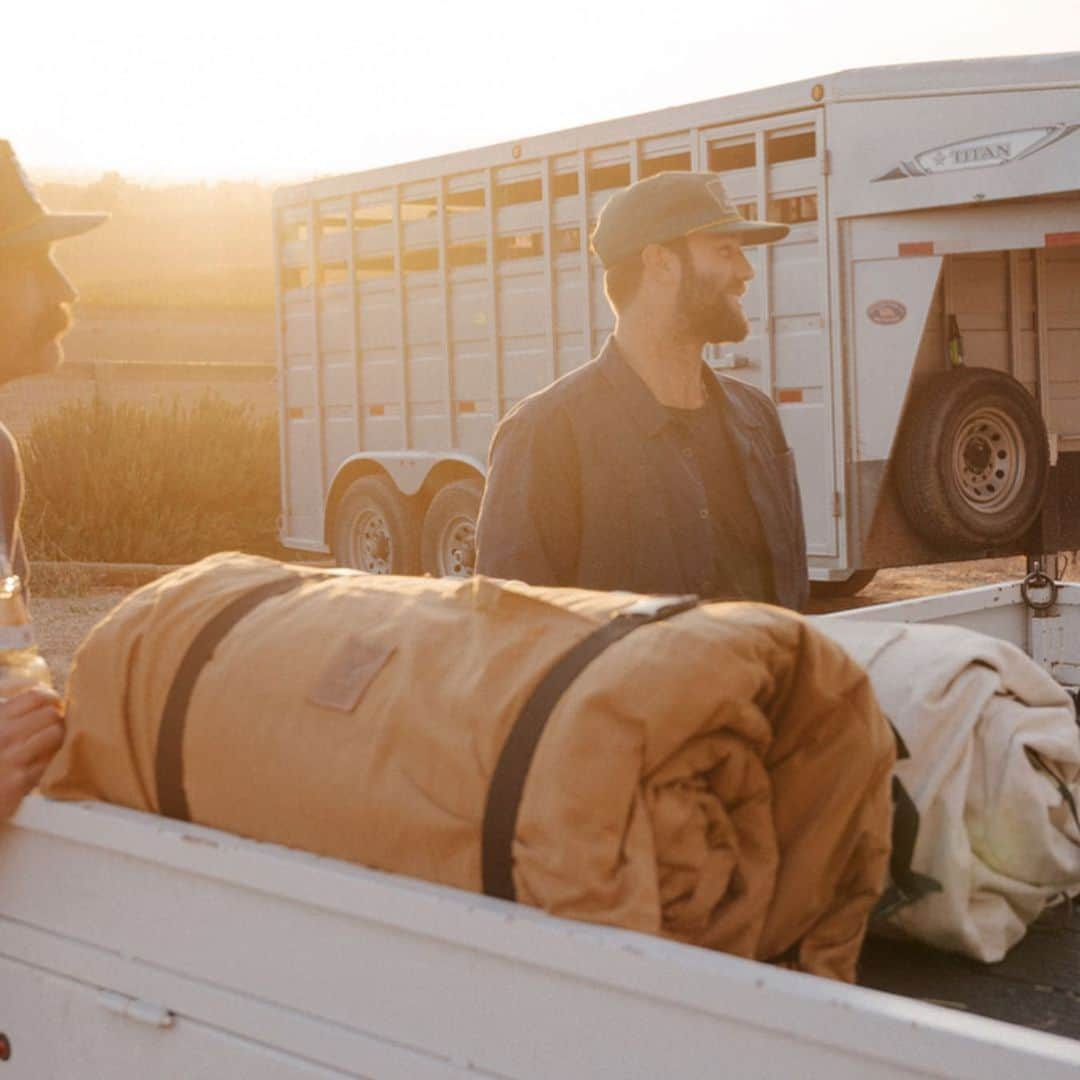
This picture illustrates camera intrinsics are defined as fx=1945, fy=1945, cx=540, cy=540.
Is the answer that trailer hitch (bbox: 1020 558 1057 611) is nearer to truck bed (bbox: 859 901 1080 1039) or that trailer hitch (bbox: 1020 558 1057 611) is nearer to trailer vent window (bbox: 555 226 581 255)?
truck bed (bbox: 859 901 1080 1039)

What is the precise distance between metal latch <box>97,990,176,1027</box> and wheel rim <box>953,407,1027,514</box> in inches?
307

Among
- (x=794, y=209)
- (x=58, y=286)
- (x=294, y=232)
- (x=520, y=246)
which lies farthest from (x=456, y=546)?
(x=58, y=286)

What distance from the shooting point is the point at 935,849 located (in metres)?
2.68

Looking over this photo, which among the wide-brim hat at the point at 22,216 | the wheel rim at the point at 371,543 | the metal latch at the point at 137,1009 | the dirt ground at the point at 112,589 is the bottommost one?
the dirt ground at the point at 112,589

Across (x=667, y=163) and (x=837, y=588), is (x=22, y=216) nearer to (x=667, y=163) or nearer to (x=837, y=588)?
(x=667, y=163)

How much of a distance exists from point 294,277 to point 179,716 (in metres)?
12.7

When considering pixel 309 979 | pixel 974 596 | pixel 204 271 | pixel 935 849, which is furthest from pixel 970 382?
pixel 204 271

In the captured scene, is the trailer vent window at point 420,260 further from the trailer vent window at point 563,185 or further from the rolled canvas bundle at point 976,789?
the rolled canvas bundle at point 976,789

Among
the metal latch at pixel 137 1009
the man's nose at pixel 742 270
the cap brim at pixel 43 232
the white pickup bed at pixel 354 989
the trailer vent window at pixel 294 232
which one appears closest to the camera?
the white pickup bed at pixel 354 989

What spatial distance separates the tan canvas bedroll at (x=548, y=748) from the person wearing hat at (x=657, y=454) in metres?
1.85

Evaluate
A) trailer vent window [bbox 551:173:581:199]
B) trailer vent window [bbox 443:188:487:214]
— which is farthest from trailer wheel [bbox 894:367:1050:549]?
trailer vent window [bbox 443:188:487:214]

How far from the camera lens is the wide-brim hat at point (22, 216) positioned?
354 centimetres

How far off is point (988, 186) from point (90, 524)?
854 centimetres

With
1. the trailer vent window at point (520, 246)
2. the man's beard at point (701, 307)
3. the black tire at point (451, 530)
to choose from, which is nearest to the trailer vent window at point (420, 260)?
the trailer vent window at point (520, 246)
